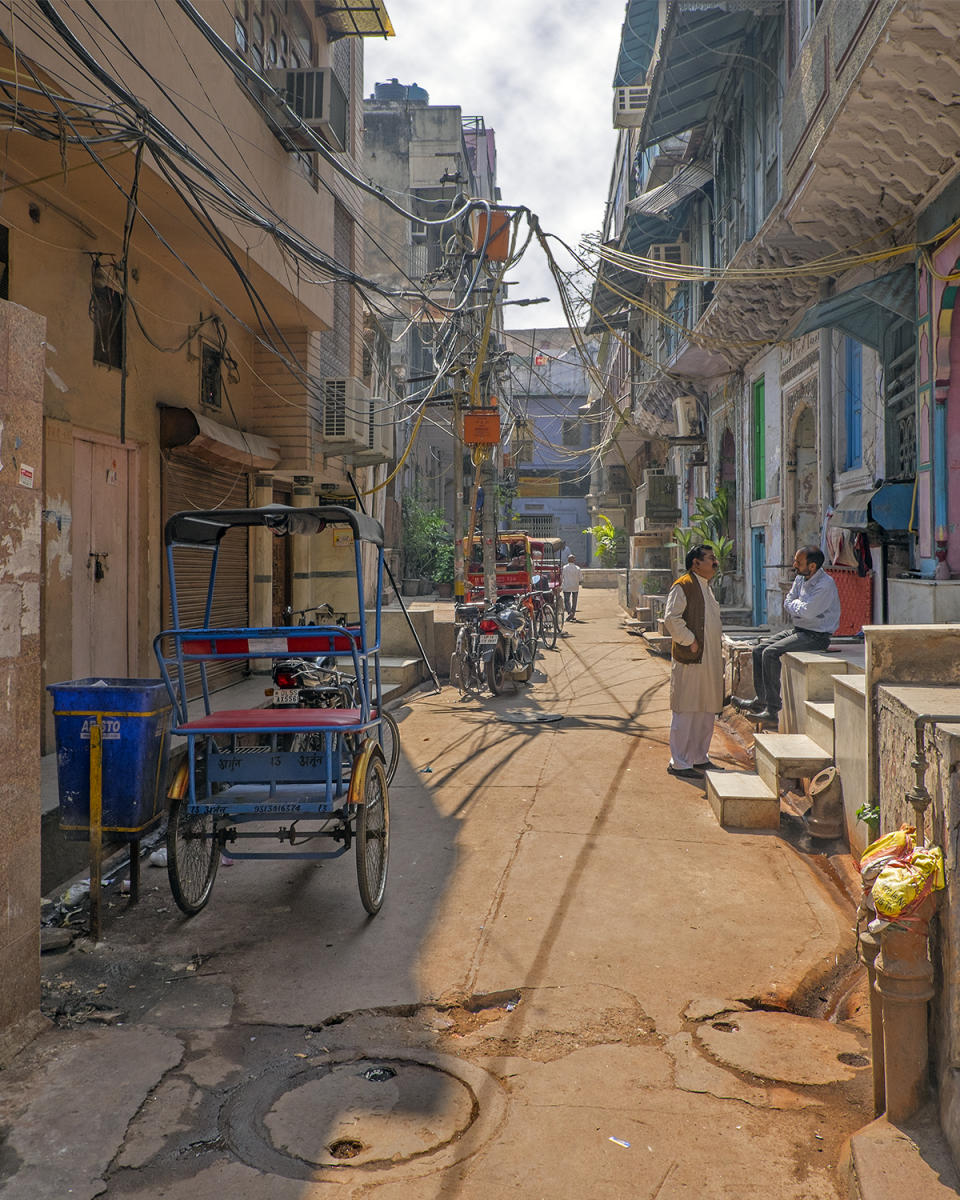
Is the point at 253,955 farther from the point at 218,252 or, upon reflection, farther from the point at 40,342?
the point at 218,252

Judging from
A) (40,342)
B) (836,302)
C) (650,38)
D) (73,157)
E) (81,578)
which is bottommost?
(81,578)

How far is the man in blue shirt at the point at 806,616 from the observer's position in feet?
27.5

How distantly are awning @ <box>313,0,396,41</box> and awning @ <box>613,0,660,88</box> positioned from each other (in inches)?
402

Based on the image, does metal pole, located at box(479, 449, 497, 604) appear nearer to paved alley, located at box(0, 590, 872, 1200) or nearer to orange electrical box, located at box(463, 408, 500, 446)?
orange electrical box, located at box(463, 408, 500, 446)

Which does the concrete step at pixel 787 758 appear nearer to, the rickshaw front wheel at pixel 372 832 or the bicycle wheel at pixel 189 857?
the rickshaw front wheel at pixel 372 832

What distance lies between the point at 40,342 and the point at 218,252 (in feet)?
20.1

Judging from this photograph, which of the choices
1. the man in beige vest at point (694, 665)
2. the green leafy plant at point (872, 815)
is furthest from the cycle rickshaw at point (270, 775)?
the man in beige vest at point (694, 665)

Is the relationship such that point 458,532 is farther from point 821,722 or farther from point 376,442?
point 821,722

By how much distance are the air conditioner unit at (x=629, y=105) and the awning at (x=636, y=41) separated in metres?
0.48

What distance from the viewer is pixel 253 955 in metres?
4.26

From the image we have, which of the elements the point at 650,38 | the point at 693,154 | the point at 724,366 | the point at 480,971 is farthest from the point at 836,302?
the point at 650,38

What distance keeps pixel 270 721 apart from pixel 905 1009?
10.3 feet

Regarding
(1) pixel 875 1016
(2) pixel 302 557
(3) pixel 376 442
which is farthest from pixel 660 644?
(1) pixel 875 1016

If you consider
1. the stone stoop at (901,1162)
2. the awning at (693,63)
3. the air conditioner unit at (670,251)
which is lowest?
the stone stoop at (901,1162)
